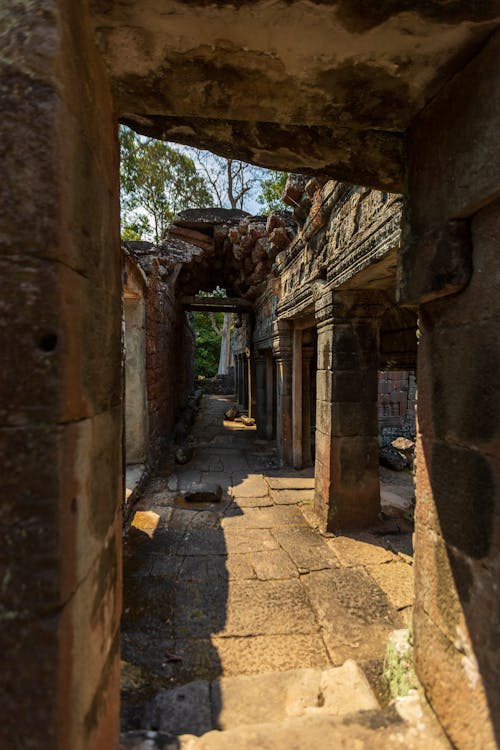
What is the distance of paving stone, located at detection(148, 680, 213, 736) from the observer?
5.60 ft

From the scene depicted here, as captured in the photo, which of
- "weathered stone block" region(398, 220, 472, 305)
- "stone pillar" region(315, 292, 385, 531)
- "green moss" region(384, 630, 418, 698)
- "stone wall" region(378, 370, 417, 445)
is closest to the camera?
"weathered stone block" region(398, 220, 472, 305)

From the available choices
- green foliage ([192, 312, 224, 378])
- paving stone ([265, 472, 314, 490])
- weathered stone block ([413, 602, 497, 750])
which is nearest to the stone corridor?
paving stone ([265, 472, 314, 490])

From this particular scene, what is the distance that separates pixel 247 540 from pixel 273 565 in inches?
22.5

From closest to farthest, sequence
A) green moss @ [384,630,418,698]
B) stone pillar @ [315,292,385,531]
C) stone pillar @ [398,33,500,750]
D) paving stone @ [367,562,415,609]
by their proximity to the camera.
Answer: stone pillar @ [398,33,500,750]
green moss @ [384,630,418,698]
paving stone @ [367,562,415,609]
stone pillar @ [315,292,385,531]

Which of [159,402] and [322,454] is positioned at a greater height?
Answer: [159,402]

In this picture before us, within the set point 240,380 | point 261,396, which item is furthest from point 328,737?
point 240,380

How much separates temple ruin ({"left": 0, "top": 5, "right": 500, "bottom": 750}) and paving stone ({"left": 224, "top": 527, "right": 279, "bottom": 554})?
1.89 meters

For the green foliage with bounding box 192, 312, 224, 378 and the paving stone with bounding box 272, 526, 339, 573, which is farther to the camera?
the green foliage with bounding box 192, 312, 224, 378

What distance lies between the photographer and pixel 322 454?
421cm

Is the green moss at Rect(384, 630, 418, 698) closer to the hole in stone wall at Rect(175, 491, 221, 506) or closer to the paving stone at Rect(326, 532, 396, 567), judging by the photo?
the paving stone at Rect(326, 532, 396, 567)

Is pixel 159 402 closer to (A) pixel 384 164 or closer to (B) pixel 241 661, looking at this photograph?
(B) pixel 241 661

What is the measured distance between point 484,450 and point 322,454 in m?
3.17

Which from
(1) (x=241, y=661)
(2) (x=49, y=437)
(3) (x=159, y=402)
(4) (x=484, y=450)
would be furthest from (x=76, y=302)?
(3) (x=159, y=402)

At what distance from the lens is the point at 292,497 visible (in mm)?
5148
